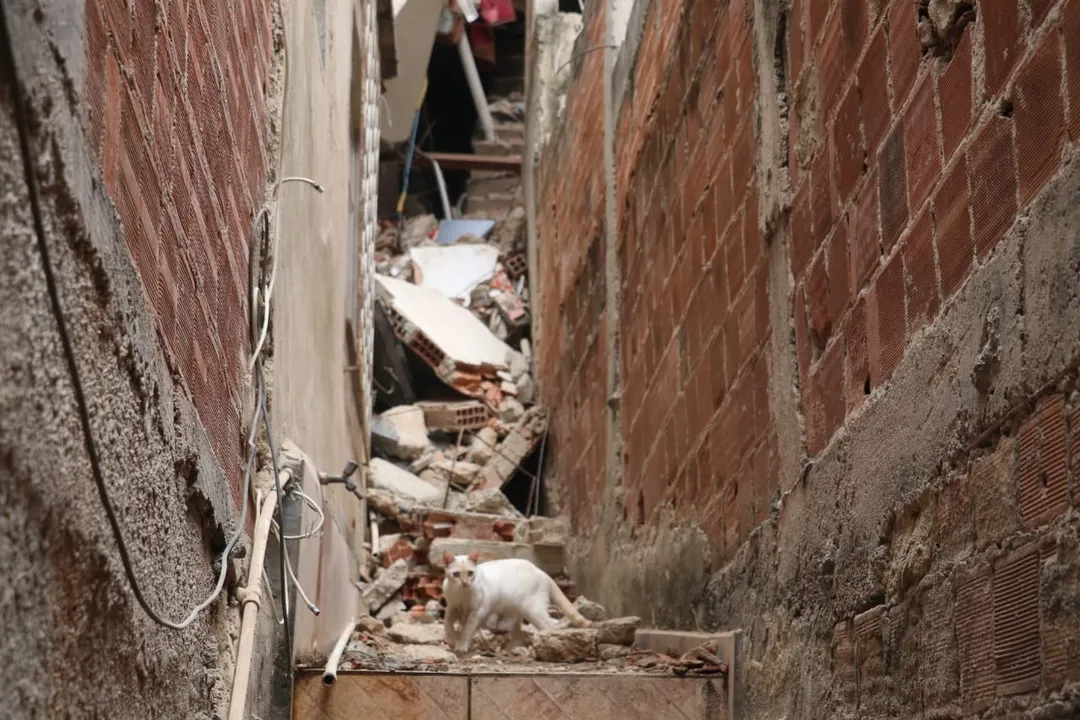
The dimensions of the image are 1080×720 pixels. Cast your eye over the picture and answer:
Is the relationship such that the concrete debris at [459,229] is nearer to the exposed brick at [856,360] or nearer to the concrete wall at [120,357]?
the exposed brick at [856,360]

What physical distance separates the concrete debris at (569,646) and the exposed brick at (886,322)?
6.50 ft

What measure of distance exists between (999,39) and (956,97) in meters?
0.18

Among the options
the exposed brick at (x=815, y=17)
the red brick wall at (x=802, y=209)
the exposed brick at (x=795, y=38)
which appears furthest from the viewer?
the exposed brick at (x=795, y=38)

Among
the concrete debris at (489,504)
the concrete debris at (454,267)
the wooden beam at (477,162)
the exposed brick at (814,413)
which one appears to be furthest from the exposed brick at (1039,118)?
the wooden beam at (477,162)

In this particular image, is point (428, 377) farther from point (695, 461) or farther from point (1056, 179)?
point (1056, 179)

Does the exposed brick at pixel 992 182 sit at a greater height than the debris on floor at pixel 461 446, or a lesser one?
greater

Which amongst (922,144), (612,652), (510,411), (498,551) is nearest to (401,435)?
(510,411)

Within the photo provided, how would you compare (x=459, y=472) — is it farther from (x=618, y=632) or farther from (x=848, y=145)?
(x=848, y=145)

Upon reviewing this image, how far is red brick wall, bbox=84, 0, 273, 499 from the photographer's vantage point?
150 cm

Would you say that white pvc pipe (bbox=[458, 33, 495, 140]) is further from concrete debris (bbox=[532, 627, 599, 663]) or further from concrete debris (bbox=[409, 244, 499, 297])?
concrete debris (bbox=[532, 627, 599, 663])

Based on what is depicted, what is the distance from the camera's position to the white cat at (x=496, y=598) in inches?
181

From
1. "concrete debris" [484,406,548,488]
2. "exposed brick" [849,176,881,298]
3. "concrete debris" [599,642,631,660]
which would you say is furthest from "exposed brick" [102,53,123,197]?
"concrete debris" [484,406,548,488]

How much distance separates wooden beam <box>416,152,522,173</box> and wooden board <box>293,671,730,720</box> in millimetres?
9179

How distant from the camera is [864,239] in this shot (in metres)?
2.64
